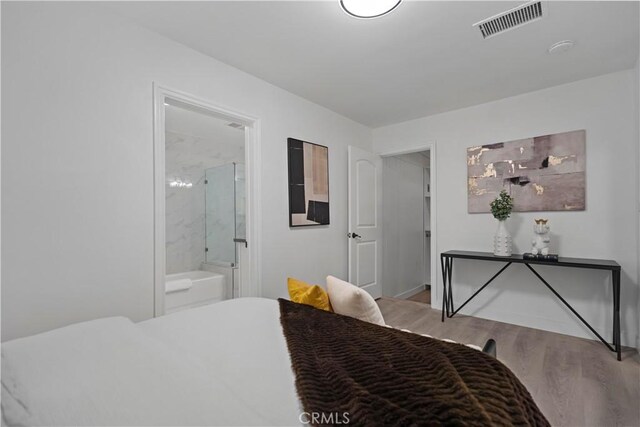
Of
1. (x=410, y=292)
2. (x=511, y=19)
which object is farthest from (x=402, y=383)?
(x=410, y=292)

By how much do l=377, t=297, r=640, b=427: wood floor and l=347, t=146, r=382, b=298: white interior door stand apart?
Result: 2.16ft

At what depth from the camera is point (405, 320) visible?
3.33m

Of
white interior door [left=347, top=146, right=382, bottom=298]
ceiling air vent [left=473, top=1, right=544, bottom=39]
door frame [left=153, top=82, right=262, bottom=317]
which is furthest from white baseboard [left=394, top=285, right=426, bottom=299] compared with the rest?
ceiling air vent [left=473, top=1, right=544, bottom=39]

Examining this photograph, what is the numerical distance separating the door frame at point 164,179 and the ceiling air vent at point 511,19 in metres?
1.89

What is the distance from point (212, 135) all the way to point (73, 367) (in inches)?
154

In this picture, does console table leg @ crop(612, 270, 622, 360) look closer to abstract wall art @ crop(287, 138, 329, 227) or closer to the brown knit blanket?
the brown knit blanket

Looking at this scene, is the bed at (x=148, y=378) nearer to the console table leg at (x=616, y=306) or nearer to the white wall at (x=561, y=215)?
the console table leg at (x=616, y=306)

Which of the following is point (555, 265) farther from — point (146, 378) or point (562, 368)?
point (146, 378)

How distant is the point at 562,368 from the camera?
7.34ft

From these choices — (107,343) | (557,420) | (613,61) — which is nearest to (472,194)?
(613,61)

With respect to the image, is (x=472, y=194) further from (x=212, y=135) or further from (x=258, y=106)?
(x=212, y=135)

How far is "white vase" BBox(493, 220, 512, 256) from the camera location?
3025 mm

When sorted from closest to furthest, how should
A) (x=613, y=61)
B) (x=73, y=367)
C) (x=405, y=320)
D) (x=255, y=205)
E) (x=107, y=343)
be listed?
(x=73, y=367)
(x=107, y=343)
(x=613, y=61)
(x=255, y=205)
(x=405, y=320)

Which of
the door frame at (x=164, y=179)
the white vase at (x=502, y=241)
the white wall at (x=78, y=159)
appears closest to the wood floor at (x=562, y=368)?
the white vase at (x=502, y=241)
